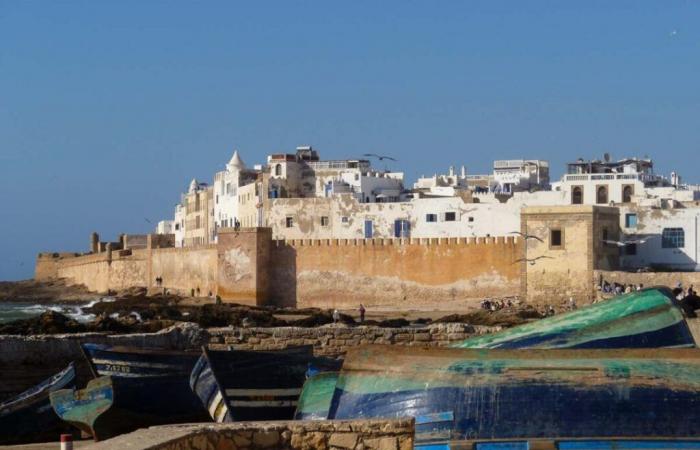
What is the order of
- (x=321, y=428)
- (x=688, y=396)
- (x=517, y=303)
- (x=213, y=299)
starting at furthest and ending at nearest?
(x=213, y=299)
(x=517, y=303)
(x=688, y=396)
(x=321, y=428)

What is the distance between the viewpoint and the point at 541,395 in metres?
8.48

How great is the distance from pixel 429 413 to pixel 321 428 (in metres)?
1.50

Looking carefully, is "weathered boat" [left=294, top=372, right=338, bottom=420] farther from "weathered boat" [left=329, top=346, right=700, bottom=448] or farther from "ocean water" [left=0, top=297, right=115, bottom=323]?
"ocean water" [left=0, top=297, right=115, bottom=323]

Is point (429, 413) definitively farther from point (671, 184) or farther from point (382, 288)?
point (671, 184)

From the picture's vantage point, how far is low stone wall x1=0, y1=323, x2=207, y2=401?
13.4 metres

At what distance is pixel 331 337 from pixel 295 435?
25.0ft

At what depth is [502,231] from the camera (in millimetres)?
41156

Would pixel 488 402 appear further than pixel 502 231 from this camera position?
No

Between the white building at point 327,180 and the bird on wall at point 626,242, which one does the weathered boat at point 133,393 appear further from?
the white building at point 327,180

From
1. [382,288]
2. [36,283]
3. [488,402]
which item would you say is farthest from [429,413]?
[36,283]

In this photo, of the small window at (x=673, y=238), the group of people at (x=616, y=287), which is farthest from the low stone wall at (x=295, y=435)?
the small window at (x=673, y=238)

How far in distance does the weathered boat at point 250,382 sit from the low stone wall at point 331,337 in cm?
304

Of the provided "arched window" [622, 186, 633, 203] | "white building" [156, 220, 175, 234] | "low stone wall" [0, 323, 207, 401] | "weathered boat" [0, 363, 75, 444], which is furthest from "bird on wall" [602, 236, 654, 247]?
"white building" [156, 220, 175, 234]

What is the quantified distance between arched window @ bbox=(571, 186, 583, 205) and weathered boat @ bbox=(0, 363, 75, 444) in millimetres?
32354
